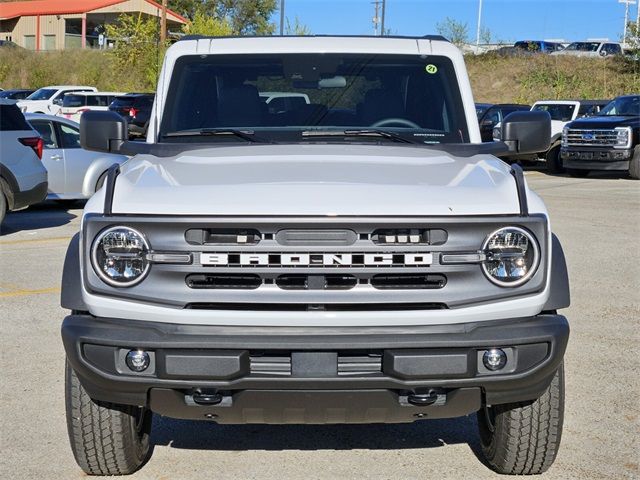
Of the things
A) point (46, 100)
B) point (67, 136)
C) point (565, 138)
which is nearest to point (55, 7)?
point (46, 100)

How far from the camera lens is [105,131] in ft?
17.4

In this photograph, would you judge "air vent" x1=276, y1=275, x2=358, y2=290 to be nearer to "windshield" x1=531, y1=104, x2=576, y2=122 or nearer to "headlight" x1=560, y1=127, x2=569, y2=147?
"headlight" x1=560, y1=127, x2=569, y2=147

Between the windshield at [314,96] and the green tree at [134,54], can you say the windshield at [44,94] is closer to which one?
the green tree at [134,54]

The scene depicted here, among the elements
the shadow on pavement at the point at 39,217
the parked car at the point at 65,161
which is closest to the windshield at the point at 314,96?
the shadow on pavement at the point at 39,217

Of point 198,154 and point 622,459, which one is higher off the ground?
point 198,154

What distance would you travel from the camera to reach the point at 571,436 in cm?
534

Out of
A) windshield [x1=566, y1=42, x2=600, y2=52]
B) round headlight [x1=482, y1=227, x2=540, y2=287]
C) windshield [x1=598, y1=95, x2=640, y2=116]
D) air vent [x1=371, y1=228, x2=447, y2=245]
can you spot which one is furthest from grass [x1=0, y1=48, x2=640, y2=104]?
air vent [x1=371, y1=228, x2=447, y2=245]

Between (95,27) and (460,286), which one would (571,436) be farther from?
(95,27)

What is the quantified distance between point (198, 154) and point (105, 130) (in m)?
0.63

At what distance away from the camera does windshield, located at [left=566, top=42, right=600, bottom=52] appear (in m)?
64.2

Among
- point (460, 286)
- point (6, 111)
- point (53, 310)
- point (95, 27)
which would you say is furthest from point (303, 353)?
point (95, 27)

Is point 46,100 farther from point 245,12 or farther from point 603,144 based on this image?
point 245,12

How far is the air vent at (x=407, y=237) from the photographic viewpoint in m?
4.00

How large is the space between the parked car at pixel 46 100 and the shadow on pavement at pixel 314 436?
31.1 metres
